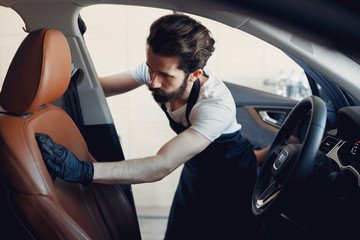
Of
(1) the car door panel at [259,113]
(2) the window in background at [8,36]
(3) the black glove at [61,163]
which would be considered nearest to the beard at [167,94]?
(3) the black glove at [61,163]

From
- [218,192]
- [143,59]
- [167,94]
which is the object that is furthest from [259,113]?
[143,59]

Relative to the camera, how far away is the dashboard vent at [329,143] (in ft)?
3.94

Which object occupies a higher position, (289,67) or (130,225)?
(130,225)

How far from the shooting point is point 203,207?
147 cm

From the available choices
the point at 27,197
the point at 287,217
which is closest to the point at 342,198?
the point at 287,217

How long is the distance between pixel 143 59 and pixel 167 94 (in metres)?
1.53

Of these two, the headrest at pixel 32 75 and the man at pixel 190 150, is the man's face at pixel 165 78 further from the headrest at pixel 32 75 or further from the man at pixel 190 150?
the headrest at pixel 32 75

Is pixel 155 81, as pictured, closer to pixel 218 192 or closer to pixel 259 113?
pixel 218 192

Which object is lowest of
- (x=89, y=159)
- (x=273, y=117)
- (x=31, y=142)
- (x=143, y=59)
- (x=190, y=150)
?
(x=143, y=59)

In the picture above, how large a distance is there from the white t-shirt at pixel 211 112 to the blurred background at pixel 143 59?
1.40 metres

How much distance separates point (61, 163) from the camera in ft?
3.35

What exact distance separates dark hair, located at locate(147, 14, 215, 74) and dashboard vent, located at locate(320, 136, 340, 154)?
53cm

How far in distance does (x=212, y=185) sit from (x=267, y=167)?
294 mm

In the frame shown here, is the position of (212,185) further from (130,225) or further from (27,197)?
(27,197)
